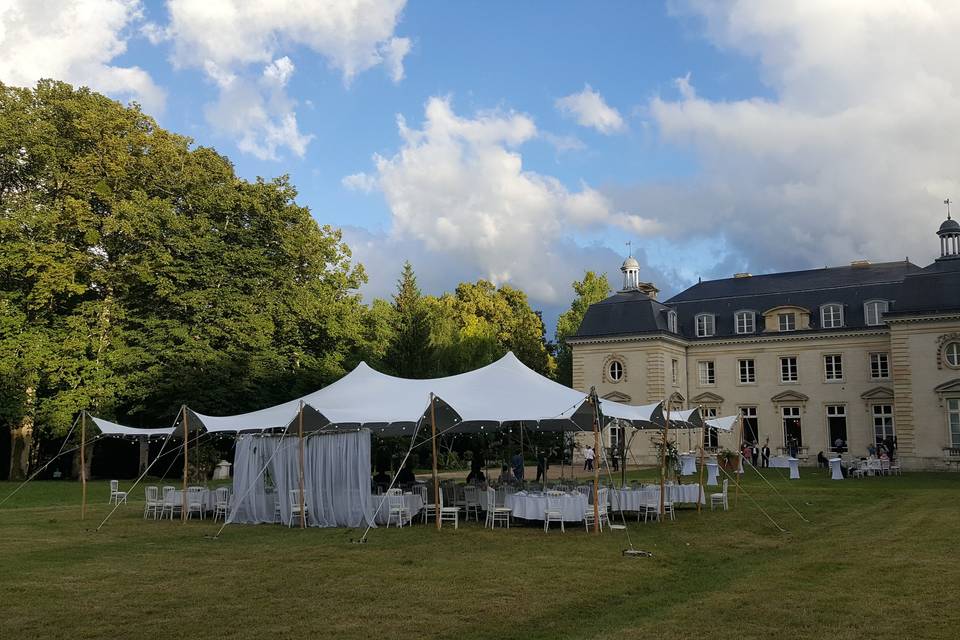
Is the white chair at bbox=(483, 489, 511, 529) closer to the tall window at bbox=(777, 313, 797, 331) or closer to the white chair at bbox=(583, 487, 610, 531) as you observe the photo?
the white chair at bbox=(583, 487, 610, 531)

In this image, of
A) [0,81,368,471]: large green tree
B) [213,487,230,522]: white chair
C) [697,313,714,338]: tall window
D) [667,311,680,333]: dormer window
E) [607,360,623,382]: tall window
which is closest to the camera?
[213,487,230,522]: white chair

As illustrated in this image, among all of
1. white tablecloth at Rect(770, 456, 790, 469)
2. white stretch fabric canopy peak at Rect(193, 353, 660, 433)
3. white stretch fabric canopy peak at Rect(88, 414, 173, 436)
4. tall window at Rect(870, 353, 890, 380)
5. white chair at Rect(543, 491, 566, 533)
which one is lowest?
white tablecloth at Rect(770, 456, 790, 469)

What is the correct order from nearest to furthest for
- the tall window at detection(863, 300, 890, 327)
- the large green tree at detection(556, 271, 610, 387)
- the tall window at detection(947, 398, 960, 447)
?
the tall window at detection(947, 398, 960, 447) < the tall window at detection(863, 300, 890, 327) < the large green tree at detection(556, 271, 610, 387)

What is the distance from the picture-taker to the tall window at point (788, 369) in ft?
129

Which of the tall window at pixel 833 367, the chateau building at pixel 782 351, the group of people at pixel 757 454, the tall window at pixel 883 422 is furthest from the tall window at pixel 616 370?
the tall window at pixel 883 422

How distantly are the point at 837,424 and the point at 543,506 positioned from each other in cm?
2840

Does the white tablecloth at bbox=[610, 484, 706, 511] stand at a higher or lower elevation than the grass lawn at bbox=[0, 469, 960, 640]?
higher

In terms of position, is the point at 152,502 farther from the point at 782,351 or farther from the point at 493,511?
the point at 782,351

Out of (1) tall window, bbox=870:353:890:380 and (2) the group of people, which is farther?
(1) tall window, bbox=870:353:890:380

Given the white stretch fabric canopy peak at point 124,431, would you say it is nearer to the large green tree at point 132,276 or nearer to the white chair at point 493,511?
the white chair at point 493,511

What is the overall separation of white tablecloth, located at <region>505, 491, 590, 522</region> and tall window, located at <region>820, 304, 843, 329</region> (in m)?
27.9

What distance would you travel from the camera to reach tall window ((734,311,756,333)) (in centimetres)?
4056

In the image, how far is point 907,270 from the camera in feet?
129

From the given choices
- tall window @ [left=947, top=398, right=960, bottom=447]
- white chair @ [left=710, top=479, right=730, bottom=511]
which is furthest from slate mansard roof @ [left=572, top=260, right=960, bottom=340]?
white chair @ [left=710, top=479, right=730, bottom=511]
